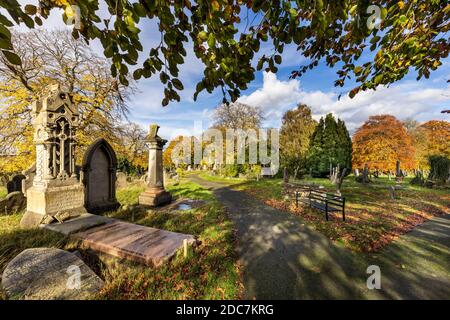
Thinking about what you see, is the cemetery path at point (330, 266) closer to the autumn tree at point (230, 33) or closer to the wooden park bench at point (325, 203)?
the wooden park bench at point (325, 203)

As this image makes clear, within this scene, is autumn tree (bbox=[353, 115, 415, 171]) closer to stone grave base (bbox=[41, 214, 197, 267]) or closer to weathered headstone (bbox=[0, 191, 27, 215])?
stone grave base (bbox=[41, 214, 197, 267])

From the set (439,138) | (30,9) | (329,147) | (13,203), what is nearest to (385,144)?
(329,147)

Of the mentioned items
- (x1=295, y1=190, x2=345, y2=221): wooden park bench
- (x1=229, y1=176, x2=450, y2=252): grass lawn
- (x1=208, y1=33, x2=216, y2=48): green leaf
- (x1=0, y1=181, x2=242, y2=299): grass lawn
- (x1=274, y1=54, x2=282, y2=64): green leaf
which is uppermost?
(x1=274, y1=54, x2=282, y2=64): green leaf

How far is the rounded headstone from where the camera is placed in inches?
102

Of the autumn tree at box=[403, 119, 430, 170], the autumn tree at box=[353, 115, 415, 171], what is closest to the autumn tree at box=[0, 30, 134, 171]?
the autumn tree at box=[353, 115, 415, 171]

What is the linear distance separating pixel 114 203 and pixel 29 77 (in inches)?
336

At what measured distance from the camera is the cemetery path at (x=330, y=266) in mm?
3184

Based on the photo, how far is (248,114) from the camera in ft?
98.8

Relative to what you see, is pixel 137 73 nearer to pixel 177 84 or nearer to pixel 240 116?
pixel 177 84

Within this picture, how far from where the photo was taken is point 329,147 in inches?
988

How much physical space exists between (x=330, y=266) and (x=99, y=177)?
853 cm

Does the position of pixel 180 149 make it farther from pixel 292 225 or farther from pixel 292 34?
pixel 292 34

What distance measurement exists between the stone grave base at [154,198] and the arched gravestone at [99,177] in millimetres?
1210

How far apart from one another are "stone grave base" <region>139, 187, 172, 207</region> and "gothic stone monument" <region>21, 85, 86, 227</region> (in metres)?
2.78
